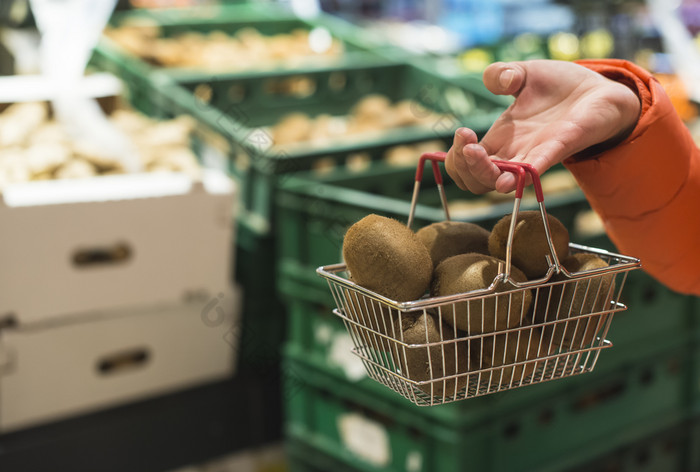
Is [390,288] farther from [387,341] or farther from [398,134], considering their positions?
[398,134]

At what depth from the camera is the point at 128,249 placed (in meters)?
2.12

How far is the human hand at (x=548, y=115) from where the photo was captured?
0.83 m

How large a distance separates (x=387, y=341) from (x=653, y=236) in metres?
0.43

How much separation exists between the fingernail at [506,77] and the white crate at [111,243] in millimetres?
1377

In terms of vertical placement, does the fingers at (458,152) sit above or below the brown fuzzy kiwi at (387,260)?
above

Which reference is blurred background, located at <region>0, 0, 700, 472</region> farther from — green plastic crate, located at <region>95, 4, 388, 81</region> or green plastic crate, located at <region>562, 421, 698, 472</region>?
green plastic crate, located at <region>95, 4, 388, 81</region>

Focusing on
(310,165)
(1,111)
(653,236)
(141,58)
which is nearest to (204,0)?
(141,58)

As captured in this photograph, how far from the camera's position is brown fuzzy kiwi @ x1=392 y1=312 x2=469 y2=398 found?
31.3 inches

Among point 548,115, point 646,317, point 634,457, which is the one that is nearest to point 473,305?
point 548,115

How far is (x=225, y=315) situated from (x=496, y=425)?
889mm

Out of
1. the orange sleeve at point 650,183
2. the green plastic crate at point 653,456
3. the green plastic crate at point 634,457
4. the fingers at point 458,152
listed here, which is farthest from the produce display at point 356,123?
the fingers at point 458,152

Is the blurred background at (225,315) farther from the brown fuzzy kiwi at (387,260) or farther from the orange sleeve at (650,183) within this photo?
the brown fuzzy kiwi at (387,260)

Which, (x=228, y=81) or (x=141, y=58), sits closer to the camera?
(x=228, y=81)

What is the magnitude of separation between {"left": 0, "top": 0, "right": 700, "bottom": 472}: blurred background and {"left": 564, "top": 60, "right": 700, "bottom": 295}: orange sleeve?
663 millimetres
